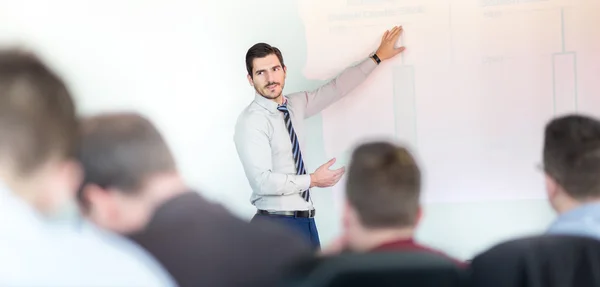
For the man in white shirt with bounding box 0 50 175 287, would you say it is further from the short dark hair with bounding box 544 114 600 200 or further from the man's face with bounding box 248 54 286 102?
the short dark hair with bounding box 544 114 600 200

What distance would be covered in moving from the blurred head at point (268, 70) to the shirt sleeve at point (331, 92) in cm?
6

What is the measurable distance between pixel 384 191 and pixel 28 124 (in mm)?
835

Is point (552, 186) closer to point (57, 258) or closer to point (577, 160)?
point (577, 160)

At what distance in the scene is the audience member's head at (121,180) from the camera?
4.10 ft

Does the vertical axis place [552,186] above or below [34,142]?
below

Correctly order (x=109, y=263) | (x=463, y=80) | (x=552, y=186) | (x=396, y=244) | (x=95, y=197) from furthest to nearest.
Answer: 1. (x=463, y=80)
2. (x=95, y=197)
3. (x=552, y=186)
4. (x=396, y=244)
5. (x=109, y=263)

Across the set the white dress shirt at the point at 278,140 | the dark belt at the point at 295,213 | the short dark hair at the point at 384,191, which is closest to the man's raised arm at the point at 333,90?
the white dress shirt at the point at 278,140

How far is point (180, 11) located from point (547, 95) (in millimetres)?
1237

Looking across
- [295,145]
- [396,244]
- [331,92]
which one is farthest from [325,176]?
[396,244]

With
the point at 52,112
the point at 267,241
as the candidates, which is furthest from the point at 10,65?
the point at 267,241

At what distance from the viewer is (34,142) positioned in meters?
1.17

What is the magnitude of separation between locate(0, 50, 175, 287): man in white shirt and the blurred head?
1.89ft

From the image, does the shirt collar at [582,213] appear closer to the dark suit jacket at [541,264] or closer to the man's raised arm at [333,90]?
the dark suit jacket at [541,264]

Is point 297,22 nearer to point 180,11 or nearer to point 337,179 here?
point 180,11
